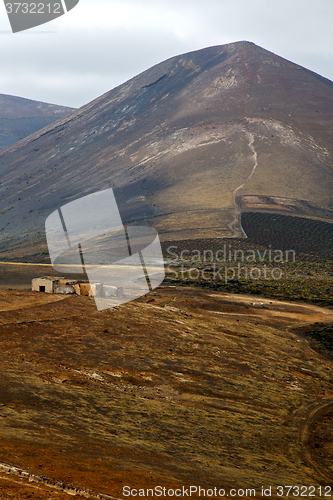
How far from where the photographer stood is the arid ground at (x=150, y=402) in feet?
28.6

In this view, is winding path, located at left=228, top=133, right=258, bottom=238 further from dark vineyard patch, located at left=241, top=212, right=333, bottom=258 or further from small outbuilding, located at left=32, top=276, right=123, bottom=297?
small outbuilding, located at left=32, top=276, right=123, bottom=297

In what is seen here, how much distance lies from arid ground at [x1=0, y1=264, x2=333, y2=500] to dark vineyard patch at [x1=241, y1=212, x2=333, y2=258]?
40216 mm

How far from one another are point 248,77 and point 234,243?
7312cm

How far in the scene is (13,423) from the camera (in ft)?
32.6

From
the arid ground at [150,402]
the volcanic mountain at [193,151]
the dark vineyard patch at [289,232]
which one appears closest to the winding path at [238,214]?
the volcanic mountain at [193,151]

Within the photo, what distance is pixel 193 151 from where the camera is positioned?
93438mm

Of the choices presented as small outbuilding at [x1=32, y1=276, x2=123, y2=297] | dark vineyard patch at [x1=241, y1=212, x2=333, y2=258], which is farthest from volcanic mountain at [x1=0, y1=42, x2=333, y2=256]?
small outbuilding at [x1=32, y1=276, x2=123, y2=297]

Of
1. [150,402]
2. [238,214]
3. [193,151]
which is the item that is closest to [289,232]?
[238,214]

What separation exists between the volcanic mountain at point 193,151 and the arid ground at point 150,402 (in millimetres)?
44342

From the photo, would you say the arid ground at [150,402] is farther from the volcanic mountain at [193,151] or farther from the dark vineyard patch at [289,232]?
the volcanic mountain at [193,151]

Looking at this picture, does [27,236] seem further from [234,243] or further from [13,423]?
[13,423]

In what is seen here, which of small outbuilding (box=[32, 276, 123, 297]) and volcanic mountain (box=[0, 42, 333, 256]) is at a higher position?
volcanic mountain (box=[0, 42, 333, 256])

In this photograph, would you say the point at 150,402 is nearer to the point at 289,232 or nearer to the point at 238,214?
the point at 289,232

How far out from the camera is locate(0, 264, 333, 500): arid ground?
8.72 meters
